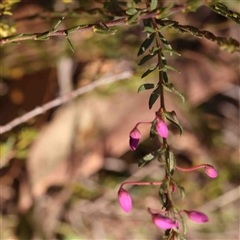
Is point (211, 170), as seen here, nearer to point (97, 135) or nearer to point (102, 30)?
point (102, 30)

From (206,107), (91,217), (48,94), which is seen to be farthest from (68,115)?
(206,107)

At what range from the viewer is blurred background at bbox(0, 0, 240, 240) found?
166cm

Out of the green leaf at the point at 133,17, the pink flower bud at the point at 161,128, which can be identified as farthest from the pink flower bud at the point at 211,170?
the green leaf at the point at 133,17

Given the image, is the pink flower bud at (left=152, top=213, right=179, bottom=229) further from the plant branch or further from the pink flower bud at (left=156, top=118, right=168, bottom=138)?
the plant branch

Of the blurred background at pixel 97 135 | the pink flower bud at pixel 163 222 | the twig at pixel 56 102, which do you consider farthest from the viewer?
the blurred background at pixel 97 135

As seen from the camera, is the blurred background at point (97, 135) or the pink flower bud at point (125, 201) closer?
the pink flower bud at point (125, 201)

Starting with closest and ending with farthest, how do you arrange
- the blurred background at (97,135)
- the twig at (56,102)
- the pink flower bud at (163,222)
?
1. the pink flower bud at (163,222)
2. the twig at (56,102)
3. the blurred background at (97,135)

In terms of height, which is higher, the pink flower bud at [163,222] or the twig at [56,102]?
the pink flower bud at [163,222]

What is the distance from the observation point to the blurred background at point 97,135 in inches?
65.2

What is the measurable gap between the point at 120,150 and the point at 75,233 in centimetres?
46

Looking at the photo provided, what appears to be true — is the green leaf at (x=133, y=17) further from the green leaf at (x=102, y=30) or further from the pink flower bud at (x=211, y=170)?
the pink flower bud at (x=211, y=170)

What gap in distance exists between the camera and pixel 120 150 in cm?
184

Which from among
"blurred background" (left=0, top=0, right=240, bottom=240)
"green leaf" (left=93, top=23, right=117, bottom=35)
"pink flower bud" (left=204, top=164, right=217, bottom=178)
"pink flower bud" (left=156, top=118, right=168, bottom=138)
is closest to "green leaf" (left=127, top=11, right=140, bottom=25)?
"green leaf" (left=93, top=23, right=117, bottom=35)

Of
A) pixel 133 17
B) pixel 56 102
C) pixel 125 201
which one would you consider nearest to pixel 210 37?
pixel 133 17
